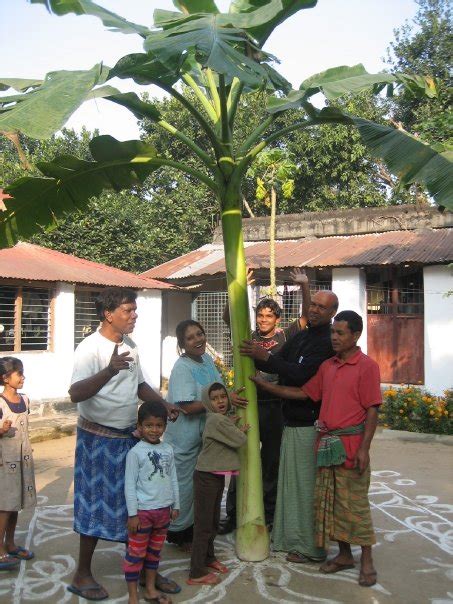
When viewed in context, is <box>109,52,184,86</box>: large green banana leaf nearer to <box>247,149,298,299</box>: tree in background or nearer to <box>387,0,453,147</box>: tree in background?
<box>247,149,298,299</box>: tree in background

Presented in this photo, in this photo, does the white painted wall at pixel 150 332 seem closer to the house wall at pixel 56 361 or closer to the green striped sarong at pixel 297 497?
the house wall at pixel 56 361

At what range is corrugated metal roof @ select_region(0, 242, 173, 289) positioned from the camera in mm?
10250

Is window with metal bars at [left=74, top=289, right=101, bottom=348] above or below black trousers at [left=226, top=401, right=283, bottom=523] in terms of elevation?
above

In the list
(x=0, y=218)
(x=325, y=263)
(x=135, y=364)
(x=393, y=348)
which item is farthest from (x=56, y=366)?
(x=135, y=364)

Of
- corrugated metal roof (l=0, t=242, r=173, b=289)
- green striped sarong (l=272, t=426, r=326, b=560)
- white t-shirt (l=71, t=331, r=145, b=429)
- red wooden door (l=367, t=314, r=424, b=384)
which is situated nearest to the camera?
white t-shirt (l=71, t=331, r=145, b=429)

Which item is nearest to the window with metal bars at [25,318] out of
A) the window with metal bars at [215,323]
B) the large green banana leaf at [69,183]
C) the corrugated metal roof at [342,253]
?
the corrugated metal roof at [342,253]

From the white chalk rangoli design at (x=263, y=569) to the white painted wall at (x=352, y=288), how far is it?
264 inches

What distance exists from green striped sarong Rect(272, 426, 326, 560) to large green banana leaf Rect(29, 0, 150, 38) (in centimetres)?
273

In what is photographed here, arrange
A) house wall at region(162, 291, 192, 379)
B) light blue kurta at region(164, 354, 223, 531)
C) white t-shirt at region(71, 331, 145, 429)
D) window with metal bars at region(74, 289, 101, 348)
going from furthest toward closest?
house wall at region(162, 291, 192, 379) → window with metal bars at region(74, 289, 101, 348) → light blue kurta at region(164, 354, 223, 531) → white t-shirt at region(71, 331, 145, 429)

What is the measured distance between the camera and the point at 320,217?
13.9 meters

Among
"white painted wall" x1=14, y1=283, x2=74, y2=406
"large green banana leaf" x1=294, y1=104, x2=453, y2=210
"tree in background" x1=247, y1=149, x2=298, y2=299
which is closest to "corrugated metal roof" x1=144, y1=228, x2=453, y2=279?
"tree in background" x1=247, y1=149, x2=298, y2=299

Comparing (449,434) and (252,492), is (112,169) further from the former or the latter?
(449,434)

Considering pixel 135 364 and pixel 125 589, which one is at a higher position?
pixel 135 364

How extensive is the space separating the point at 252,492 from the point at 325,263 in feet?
26.0
